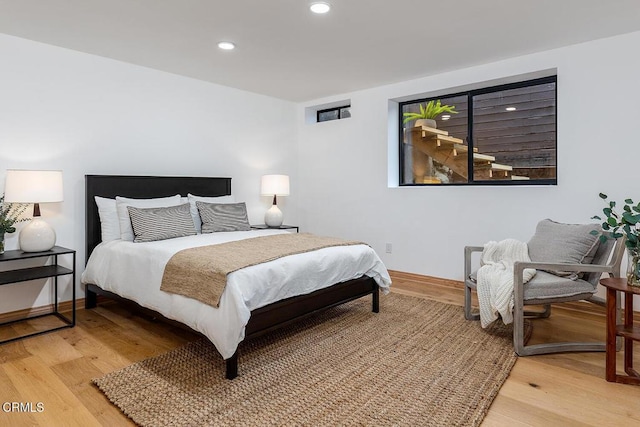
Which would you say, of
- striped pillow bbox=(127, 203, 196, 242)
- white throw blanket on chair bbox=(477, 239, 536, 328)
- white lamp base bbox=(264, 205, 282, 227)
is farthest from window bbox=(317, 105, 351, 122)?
white throw blanket on chair bbox=(477, 239, 536, 328)

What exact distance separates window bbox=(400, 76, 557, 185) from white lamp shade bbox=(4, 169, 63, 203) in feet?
11.7

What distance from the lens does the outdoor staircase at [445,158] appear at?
4.04m

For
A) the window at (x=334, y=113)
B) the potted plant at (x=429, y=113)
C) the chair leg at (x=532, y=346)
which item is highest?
the window at (x=334, y=113)

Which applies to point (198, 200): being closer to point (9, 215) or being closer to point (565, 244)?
point (9, 215)

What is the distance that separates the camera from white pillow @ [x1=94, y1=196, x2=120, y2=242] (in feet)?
11.0

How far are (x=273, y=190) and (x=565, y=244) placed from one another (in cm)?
312

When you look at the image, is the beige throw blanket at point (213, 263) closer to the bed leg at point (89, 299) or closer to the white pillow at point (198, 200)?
the white pillow at point (198, 200)

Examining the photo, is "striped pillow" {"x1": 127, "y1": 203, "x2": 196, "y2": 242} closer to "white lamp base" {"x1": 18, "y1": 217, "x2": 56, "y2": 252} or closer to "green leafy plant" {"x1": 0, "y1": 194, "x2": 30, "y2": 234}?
"white lamp base" {"x1": 18, "y1": 217, "x2": 56, "y2": 252}

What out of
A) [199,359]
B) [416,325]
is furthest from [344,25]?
[199,359]

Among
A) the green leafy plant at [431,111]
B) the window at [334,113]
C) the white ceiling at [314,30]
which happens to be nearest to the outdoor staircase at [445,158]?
the green leafy plant at [431,111]

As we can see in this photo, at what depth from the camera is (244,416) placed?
182 cm

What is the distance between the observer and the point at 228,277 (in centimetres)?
219

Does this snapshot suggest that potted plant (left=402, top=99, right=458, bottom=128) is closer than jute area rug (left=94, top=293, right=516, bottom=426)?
No

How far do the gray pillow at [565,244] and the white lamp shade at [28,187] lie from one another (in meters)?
3.74
